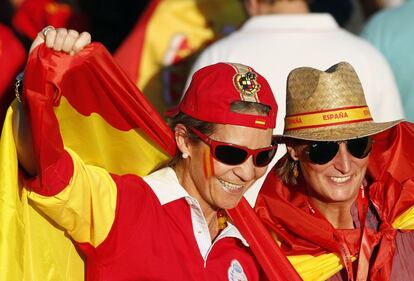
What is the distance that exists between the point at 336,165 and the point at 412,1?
2115mm

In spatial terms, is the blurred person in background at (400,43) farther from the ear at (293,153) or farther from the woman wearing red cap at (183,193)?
the woman wearing red cap at (183,193)

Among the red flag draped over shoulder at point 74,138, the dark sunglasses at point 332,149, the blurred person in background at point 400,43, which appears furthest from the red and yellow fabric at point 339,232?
the blurred person in background at point 400,43

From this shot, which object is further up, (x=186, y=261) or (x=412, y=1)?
(x=186, y=261)

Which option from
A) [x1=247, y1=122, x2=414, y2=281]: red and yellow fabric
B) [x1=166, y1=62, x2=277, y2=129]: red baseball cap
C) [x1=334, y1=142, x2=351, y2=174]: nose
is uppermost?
[x1=166, y1=62, x2=277, y2=129]: red baseball cap

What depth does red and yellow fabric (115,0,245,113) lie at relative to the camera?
21.8ft

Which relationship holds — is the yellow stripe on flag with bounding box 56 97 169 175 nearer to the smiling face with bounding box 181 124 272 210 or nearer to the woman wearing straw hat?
the smiling face with bounding box 181 124 272 210

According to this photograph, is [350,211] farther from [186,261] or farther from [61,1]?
[61,1]

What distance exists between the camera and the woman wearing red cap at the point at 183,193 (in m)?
4.05

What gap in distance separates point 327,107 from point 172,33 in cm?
216

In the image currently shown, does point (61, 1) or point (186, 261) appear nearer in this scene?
point (186, 261)

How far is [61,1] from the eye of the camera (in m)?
8.03

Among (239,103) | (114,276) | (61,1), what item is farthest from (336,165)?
(61,1)

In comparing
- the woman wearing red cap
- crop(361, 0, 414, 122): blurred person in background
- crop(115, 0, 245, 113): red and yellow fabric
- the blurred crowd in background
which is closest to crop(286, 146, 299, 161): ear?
the woman wearing red cap

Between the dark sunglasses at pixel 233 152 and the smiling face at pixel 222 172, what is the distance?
0.02 metres
